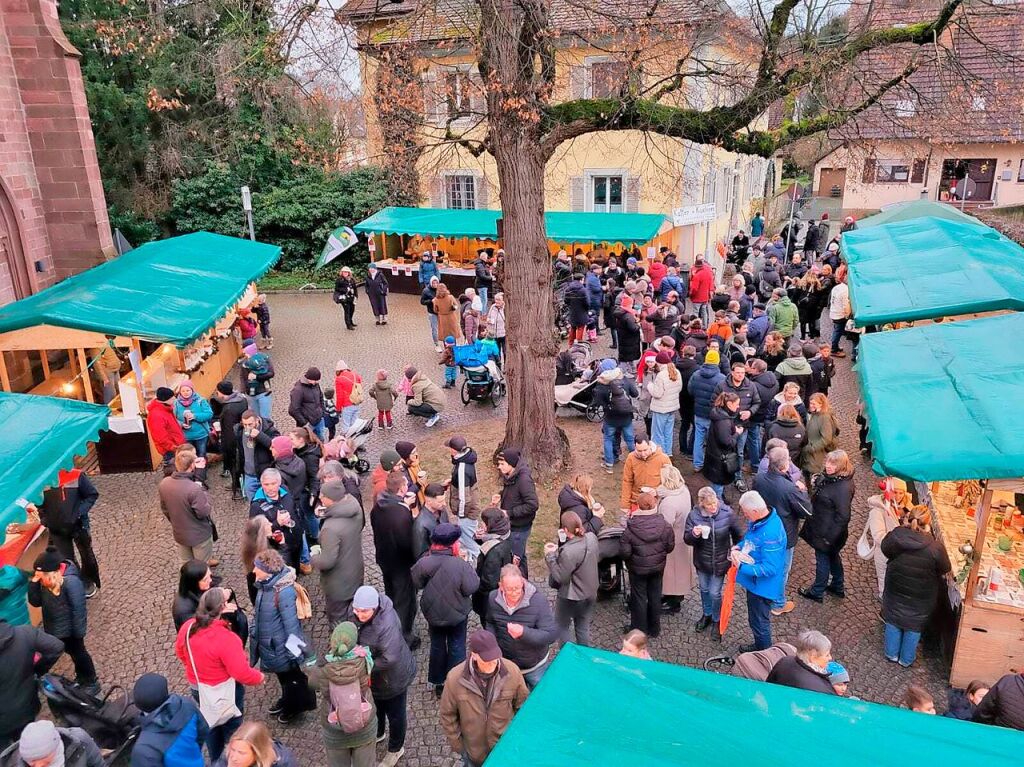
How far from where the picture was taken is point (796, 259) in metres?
17.2

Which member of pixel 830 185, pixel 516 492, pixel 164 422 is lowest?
pixel 830 185

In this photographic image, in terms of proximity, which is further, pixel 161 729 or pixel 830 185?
pixel 830 185

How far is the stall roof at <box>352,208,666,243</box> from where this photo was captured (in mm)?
19484

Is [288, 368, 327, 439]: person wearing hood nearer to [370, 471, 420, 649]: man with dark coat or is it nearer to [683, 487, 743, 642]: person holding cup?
[370, 471, 420, 649]: man with dark coat

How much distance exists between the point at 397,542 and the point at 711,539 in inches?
103

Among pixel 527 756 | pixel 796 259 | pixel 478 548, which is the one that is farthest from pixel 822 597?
pixel 796 259

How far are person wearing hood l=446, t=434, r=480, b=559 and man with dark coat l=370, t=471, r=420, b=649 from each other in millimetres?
670

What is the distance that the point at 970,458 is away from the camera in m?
6.02

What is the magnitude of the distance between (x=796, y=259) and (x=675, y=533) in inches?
475

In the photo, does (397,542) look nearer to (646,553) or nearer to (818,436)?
(646,553)

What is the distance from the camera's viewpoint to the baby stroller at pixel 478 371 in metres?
12.6

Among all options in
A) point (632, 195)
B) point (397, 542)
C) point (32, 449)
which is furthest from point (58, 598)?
point (632, 195)

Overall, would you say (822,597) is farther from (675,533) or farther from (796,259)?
(796,259)

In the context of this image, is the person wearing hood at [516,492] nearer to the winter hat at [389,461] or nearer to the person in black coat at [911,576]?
the winter hat at [389,461]
